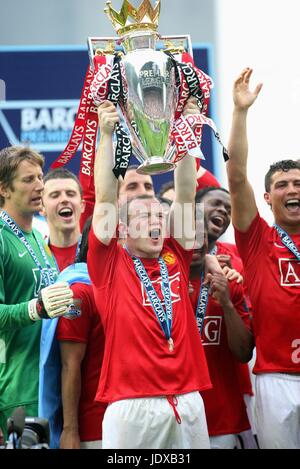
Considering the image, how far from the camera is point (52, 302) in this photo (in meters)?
3.34

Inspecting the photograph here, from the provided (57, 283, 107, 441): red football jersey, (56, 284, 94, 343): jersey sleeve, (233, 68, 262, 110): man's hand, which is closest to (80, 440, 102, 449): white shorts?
(57, 283, 107, 441): red football jersey

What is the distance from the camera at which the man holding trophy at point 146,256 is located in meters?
3.20

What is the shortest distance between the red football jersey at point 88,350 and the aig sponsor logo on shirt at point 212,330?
436 mm

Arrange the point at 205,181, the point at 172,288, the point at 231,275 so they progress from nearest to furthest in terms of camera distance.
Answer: the point at 172,288 → the point at 231,275 → the point at 205,181

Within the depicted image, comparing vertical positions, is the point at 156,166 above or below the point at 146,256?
above

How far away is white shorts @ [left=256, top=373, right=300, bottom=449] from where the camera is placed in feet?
11.6

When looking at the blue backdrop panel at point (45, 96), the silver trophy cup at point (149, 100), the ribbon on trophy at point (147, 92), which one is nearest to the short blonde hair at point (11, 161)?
the ribbon on trophy at point (147, 92)

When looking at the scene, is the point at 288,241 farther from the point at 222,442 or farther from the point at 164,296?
the point at 222,442

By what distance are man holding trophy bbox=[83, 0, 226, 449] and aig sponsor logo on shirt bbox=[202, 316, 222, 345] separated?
329 mm

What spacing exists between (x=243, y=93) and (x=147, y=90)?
0.49m

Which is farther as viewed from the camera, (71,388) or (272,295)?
(272,295)

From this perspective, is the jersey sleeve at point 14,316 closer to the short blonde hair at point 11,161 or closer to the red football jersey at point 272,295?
the short blonde hair at point 11,161

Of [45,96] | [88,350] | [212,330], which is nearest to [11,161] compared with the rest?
[88,350]

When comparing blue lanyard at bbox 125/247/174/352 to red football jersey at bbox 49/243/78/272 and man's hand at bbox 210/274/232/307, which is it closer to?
man's hand at bbox 210/274/232/307
